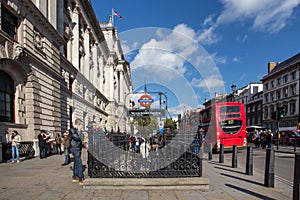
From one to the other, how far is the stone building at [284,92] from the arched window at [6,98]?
38900 millimetres

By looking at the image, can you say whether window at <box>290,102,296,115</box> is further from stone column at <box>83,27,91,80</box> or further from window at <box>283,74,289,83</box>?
stone column at <box>83,27,91,80</box>

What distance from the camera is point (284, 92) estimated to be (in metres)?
43.9

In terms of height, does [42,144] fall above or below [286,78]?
below

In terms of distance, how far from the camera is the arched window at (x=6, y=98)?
11.1m

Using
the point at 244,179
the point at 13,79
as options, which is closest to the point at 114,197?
the point at 244,179

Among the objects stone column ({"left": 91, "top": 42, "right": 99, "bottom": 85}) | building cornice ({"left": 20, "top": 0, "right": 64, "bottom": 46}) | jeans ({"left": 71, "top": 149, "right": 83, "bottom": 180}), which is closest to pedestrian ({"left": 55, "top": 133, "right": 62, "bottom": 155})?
building cornice ({"left": 20, "top": 0, "right": 64, "bottom": 46})

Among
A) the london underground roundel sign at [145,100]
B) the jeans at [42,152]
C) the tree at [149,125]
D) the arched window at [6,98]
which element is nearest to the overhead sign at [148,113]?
the tree at [149,125]

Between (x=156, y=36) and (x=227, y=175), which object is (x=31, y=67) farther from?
(x=227, y=175)

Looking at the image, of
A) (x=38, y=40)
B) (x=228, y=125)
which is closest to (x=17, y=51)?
(x=38, y=40)

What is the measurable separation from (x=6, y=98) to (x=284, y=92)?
4890 centimetres

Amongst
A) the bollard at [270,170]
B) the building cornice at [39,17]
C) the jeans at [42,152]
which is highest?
the building cornice at [39,17]

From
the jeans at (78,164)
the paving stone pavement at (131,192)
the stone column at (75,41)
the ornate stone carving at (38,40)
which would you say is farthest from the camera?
the stone column at (75,41)

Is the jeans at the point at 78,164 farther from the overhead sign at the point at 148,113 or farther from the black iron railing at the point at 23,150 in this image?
the black iron railing at the point at 23,150

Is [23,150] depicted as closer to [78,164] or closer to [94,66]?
[78,164]
